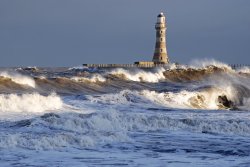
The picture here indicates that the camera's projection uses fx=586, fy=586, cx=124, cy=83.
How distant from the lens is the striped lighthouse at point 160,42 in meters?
61.4

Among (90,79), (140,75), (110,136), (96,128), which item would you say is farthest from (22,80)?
(140,75)

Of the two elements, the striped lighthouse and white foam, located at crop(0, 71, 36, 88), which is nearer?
white foam, located at crop(0, 71, 36, 88)

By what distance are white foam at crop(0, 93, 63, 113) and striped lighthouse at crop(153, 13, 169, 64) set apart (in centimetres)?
4585

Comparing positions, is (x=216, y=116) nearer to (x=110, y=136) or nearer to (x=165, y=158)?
(x=110, y=136)

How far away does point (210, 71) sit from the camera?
4466cm

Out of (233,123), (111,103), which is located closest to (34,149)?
(233,123)

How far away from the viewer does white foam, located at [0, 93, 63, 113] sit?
47.5 ft

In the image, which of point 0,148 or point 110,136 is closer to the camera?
point 0,148

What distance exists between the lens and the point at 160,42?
6169 cm

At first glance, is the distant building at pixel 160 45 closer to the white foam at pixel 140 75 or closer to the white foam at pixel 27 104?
the white foam at pixel 140 75

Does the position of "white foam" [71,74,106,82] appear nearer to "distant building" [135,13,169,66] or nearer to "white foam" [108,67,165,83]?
"white foam" [108,67,165,83]

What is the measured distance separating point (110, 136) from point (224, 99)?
16287mm

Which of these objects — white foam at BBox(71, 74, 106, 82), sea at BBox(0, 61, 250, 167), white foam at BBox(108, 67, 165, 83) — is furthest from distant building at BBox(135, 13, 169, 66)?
sea at BBox(0, 61, 250, 167)

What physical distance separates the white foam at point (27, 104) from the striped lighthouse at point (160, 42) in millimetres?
45846
